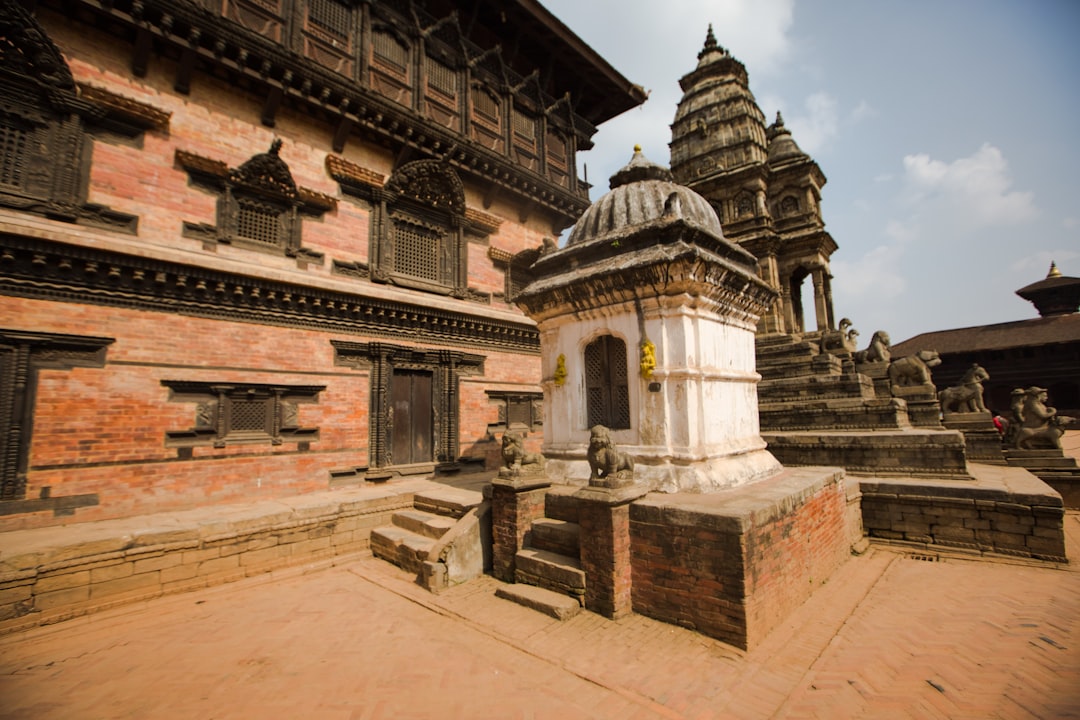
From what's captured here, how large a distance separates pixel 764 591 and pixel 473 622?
2893mm

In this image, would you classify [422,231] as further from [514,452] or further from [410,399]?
[514,452]

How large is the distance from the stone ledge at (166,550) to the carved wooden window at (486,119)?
419 inches

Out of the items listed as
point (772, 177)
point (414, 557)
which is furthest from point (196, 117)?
point (772, 177)

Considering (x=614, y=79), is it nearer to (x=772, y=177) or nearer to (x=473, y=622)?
(x=772, y=177)

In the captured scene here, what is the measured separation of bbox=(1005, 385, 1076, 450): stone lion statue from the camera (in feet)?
32.2

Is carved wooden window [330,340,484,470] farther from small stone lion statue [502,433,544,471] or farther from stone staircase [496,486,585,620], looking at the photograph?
stone staircase [496,486,585,620]

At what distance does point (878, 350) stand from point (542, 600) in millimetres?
14346

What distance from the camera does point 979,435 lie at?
10594 mm

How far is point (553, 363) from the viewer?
275 inches

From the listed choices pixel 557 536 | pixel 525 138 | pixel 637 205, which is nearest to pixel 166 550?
pixel 557 536

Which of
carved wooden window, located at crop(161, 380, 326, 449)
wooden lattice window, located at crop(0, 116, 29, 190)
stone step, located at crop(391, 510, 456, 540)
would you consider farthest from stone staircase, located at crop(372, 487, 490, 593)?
wooden lattice window, located at crop(0, 116, 29, 190)

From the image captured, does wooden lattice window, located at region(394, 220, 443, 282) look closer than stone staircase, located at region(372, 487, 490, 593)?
No

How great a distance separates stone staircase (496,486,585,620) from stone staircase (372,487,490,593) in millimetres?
716

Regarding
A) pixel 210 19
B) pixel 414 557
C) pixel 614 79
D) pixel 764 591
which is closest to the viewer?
pixel 764 591
